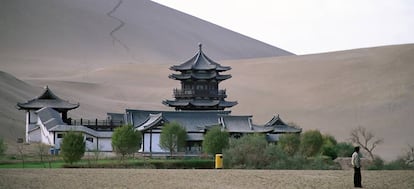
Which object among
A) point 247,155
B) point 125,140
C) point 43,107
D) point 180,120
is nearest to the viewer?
point 247,155

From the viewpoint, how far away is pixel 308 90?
304ft

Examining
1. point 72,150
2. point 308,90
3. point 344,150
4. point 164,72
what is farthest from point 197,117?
point 164,72

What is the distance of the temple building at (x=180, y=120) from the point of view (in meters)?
51.7

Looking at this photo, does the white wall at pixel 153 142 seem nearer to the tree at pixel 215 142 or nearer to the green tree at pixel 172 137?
the green tree at pixel 172 137

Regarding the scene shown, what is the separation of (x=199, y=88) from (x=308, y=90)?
34693 millimetres

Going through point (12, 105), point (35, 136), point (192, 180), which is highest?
point (12, 105)

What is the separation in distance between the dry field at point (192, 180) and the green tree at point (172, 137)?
65.1 ft

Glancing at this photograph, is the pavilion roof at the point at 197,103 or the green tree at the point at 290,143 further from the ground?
the pavilion roof at the point at 197,103

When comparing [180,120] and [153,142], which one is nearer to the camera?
[153,142]

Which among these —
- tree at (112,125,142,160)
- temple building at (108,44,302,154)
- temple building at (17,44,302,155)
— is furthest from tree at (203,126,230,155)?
temple building at (108,44,302,154)

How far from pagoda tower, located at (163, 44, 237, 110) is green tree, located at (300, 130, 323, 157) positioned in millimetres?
12106

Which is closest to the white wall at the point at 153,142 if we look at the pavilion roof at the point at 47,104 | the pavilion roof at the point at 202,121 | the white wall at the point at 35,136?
the pavilion roof at the point at 202,121

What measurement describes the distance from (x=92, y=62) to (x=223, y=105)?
208ft

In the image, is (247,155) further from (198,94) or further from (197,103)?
(198,94)
